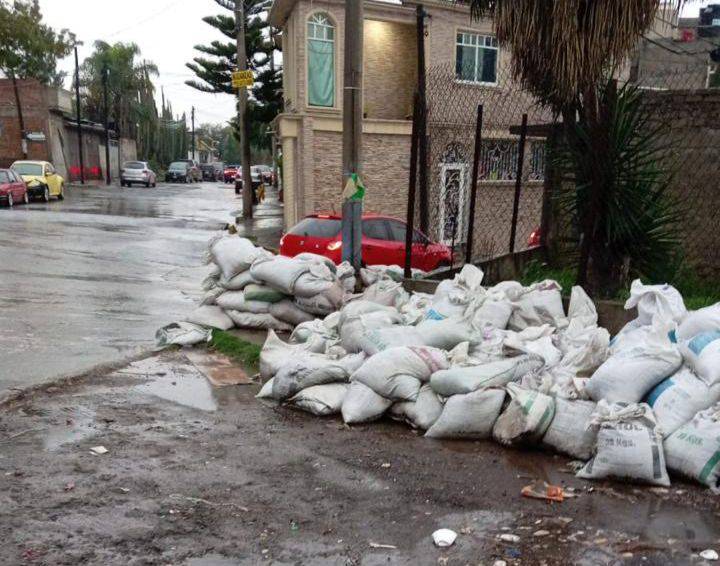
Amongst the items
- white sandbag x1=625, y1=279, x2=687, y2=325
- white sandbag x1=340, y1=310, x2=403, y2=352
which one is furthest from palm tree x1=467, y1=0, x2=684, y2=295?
white sandbag x1=340, y1=310, x2=403, y2=352

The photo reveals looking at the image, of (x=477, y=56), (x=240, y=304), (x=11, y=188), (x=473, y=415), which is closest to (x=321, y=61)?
(x=477, y=56)

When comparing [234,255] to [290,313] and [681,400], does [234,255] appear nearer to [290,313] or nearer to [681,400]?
[290,313]

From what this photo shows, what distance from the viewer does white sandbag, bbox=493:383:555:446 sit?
430cm

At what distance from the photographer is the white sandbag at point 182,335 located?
7021mm

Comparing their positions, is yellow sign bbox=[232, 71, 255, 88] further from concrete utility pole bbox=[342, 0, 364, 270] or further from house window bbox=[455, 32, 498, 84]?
concrete utility pole bbox=[342, 0, 364, 270]

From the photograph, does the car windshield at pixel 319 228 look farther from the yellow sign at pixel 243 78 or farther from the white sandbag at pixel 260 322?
the yellow sign at pixel 243 78

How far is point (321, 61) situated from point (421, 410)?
1550cm

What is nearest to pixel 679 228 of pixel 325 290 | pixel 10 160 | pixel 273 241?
pixel 325 290

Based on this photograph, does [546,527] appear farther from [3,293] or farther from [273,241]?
[273,241]

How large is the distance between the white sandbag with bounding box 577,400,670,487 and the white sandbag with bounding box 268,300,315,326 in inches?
157

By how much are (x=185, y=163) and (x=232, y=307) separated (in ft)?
183

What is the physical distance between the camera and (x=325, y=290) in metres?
7.24

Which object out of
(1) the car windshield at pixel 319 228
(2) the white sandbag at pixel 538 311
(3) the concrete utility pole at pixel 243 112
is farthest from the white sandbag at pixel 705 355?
(3) the concrete utility pole at pixel 243 112

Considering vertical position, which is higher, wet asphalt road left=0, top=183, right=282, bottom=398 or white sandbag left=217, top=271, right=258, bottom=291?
white sandbag left=217, top=271, right=258, bottom=291
